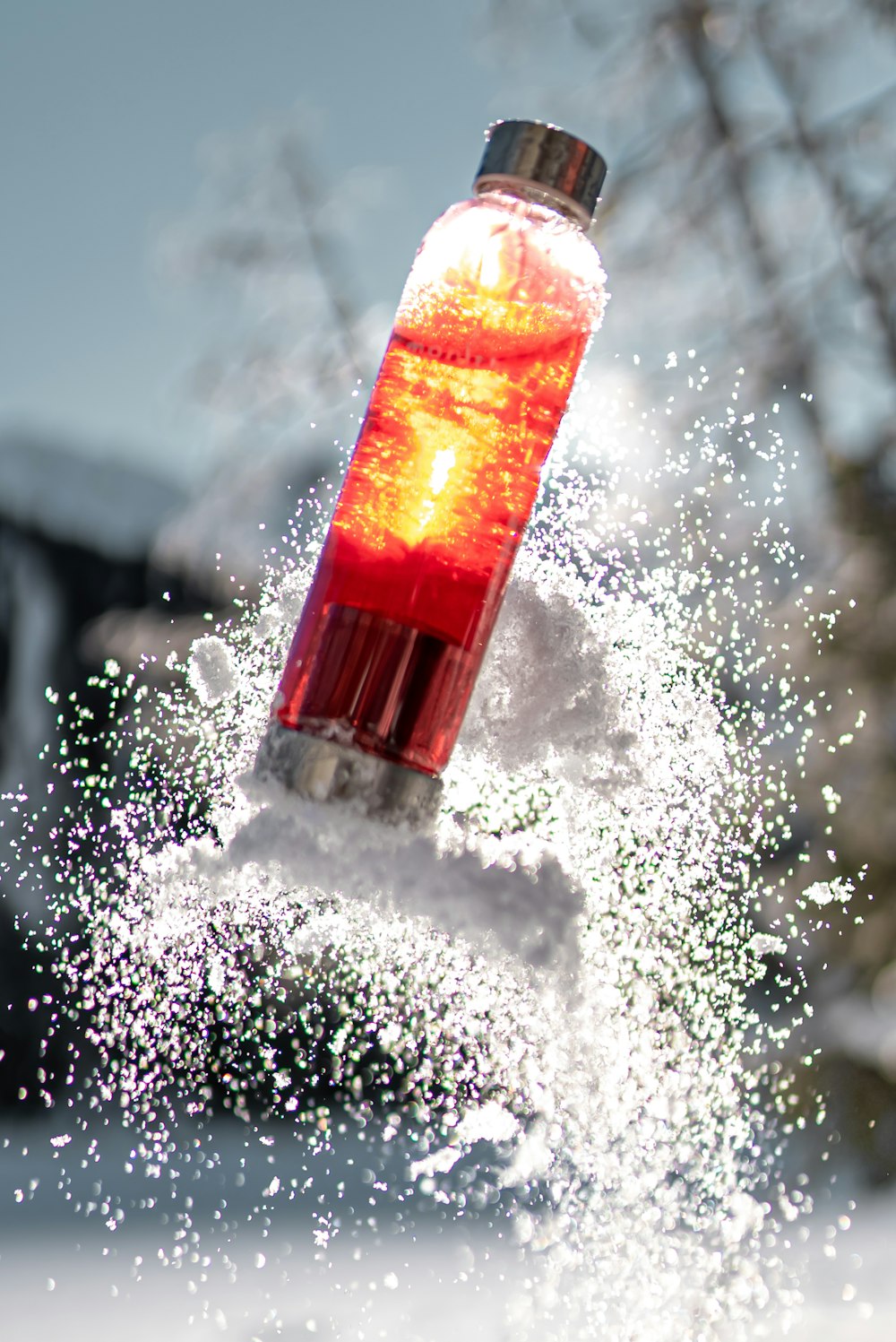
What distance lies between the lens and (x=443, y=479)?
2.45 feet

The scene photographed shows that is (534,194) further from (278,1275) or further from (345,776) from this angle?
(278,1275)

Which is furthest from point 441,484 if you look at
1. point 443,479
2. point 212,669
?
point 212,669

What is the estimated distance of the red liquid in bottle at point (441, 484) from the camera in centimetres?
73

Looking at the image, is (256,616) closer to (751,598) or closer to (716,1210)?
(751,598)

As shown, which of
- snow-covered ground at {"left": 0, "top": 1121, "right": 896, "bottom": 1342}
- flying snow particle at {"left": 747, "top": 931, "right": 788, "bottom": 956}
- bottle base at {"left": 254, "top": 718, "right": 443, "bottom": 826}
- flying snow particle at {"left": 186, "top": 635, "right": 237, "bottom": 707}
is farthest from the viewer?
Answer: snow-covered ground at {"left": 0, "top": 1121, "right": 896, "bottom": 1342}

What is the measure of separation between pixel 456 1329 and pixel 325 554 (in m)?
1.01

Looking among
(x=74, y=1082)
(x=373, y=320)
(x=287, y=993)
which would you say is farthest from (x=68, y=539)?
(x=287, y=993)

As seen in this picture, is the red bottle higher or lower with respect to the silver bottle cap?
lower

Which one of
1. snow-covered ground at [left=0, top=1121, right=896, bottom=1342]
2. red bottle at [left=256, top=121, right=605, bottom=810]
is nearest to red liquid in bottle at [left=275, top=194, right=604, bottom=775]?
red bottle at [left=256, top=121, right=605, bottom=810]

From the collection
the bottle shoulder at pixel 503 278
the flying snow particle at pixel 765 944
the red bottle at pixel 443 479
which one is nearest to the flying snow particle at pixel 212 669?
the red bottle at pixel 443 479

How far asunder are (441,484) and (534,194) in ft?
0.70

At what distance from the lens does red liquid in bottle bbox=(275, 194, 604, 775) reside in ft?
2.39

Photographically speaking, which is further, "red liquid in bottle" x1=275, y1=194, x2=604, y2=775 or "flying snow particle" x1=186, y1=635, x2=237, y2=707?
"flying snow particle" x1=186, y1=635, x2=237, y2=707

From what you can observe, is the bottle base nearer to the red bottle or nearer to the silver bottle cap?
the red bottle
